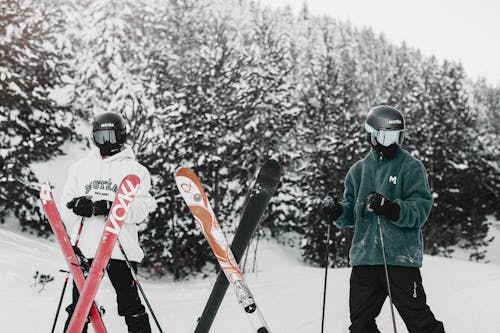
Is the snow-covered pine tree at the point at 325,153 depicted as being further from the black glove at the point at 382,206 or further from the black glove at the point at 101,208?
the black glove at the point at 101,208

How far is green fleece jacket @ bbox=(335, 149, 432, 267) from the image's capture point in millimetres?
2883

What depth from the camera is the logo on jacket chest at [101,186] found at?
3.35 metres

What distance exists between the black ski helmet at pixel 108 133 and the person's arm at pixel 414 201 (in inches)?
78.5

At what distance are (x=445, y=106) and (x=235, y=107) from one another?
44.1ft

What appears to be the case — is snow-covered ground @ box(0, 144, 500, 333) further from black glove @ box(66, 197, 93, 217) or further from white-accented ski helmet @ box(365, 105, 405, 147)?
white-accented ski helmet @ box(365, 105, 405, 147)

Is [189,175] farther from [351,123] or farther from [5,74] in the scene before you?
[351,123]

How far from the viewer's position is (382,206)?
9.02ft

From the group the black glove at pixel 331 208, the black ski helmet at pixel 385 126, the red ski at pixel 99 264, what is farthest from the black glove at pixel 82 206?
the black ski helmet at pixel 385 126

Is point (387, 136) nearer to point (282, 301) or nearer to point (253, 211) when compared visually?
point (253, 211)

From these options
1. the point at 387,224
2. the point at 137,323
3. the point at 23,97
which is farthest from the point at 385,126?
the point at 23,97

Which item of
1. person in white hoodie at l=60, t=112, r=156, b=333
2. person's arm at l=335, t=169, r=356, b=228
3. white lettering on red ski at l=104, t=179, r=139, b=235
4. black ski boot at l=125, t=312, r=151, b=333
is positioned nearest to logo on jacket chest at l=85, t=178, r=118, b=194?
person in white hoodie at l=60, t=112, r=156, b=333

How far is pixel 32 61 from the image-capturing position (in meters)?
12.4

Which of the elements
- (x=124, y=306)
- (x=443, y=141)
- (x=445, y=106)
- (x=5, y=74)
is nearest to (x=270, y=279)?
(x=124, y=306)

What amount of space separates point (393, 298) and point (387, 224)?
0.45m
